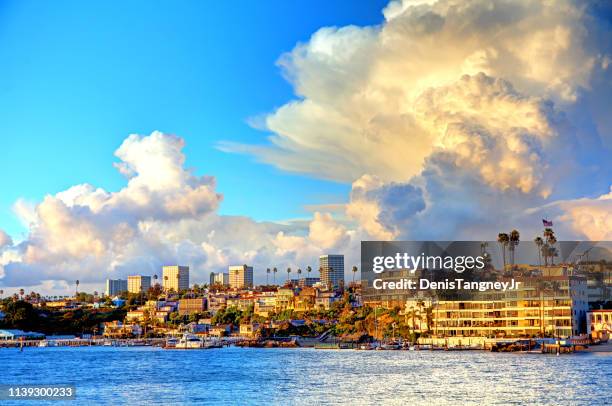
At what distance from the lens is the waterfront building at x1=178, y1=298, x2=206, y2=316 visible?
180 meters

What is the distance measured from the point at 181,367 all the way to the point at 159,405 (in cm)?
3092

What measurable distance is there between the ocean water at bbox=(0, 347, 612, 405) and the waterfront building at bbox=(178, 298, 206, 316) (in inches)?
3695

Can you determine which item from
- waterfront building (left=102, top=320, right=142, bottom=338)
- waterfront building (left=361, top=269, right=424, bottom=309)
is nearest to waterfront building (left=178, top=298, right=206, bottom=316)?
waterfront building (left=102, top=320, right=142, bottom=338)

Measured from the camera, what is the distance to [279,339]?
424 feet

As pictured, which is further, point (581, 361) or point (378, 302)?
point (378, 302)

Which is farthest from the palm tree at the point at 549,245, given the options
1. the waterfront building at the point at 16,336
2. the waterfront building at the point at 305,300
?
the waterfront building at the point at 16,336

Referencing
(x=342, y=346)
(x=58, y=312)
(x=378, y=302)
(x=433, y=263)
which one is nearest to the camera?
(x=433, y=263)

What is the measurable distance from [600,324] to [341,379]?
148ft

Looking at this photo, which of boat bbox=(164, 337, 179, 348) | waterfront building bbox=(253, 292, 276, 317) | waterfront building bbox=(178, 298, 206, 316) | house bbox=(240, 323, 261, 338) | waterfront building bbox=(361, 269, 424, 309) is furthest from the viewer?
waterfront building bbox=(178, 298, 206, 316)

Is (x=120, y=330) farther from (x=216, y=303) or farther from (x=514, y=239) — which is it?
(x=514, y=239)

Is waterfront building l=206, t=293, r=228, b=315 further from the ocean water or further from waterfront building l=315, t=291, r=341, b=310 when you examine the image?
the ocean water

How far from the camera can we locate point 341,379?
57.4 metres

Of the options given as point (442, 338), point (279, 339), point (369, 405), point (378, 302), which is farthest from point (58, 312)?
point (369, 405)

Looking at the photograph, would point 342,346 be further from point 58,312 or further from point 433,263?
point 58,312
